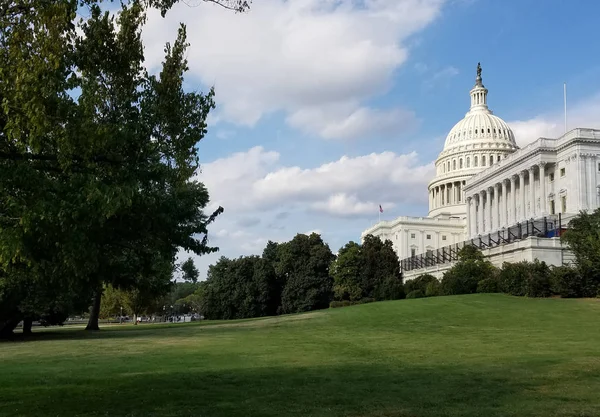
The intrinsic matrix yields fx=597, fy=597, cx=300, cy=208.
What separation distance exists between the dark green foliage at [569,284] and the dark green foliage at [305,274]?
130ft

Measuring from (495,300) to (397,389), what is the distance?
118 feet

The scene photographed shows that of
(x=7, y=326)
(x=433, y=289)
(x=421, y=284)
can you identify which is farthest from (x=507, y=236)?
(x=7, y=326)

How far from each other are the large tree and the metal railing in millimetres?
57755

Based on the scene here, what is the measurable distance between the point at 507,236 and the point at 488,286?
28650mm

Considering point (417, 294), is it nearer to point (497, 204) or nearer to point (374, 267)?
point (374, 267)

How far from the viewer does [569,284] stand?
153 feet

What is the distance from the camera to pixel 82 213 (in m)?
12.4

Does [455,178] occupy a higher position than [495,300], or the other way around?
[455,178]

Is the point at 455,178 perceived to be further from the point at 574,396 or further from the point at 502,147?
the point at 574,396

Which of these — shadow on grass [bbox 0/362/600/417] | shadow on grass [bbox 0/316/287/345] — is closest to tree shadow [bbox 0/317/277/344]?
shadow on grass [bbox 0/316/287/345]

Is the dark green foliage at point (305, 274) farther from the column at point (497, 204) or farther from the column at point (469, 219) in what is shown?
the column at point (469, 219)

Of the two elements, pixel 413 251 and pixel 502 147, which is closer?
pixel 413 251

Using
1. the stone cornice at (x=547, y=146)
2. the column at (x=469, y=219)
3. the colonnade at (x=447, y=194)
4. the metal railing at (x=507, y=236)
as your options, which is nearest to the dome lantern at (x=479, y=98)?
the colonnade at (x=447, y=194)

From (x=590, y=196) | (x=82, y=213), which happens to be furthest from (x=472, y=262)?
(x=82, y=213)
